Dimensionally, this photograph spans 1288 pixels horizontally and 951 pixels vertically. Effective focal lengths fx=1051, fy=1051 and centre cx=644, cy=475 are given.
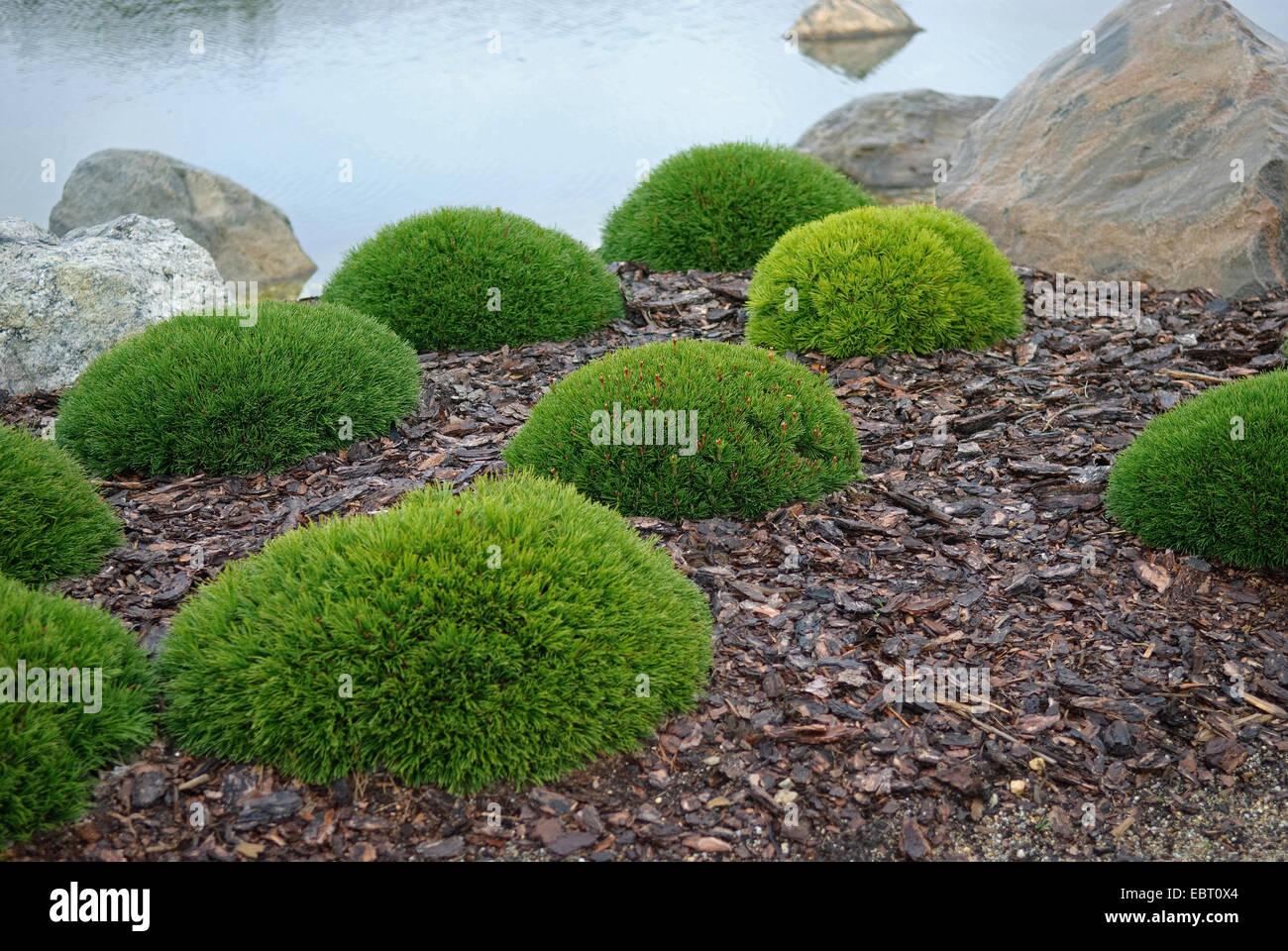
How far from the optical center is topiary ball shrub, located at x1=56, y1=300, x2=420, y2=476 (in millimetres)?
6316

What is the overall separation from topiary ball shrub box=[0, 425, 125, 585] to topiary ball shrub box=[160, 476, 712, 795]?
1.29 meters

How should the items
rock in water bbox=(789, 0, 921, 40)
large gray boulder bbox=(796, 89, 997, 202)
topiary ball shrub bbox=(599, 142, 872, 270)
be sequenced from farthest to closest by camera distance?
1. rock in water bbox=(789, 0, 921, 40)
2. large gray boulder bbox=(796, 89, 997, 202)
3. topiary ball shrub bbox=(599, 142, 872, 270)

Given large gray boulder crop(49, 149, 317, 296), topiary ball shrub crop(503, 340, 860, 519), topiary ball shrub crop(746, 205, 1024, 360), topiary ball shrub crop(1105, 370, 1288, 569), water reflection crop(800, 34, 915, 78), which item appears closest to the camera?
topiary ball shrub crop(1105, 370, 1288, 569)

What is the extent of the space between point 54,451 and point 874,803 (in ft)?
14.3

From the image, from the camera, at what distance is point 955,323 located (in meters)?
7.95

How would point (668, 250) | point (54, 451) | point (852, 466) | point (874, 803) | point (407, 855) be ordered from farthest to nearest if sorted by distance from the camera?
point (668, 250) < point (852, 466) < point (54, 451) < point (874, 803) < point (407, 855)

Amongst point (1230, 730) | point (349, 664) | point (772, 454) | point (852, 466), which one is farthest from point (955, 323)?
point (349, 664)

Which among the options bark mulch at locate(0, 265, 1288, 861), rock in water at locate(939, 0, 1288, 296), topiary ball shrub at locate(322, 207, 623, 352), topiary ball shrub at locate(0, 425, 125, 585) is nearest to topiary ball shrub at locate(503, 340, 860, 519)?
bark mulch at locate(0, 265, 1288, 861)

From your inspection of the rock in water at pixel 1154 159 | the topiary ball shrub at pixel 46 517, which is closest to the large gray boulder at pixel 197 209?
the topiary ball shrub at pixel 46 517

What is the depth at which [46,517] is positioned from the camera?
5113 millimetres

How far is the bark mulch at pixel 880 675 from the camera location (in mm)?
3832

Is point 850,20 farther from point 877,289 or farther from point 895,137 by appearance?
point 877,289

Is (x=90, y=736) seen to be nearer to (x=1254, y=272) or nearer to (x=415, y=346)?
(x=415, y=346)

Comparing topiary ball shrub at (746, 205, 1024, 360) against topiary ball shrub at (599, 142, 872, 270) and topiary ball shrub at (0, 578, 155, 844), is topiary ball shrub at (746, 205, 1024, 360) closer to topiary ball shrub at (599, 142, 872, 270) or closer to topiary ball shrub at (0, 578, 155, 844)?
topiary ball shrub at (599, 142, 872, 270)
